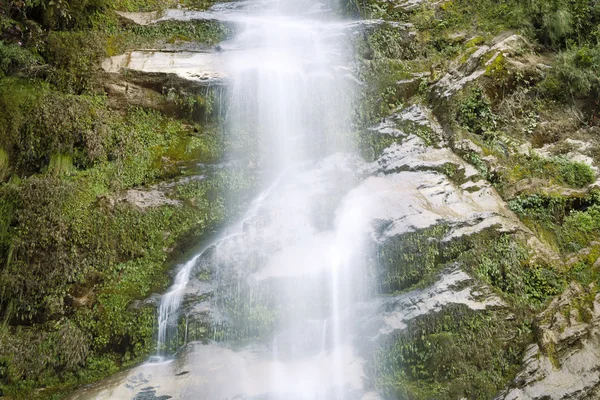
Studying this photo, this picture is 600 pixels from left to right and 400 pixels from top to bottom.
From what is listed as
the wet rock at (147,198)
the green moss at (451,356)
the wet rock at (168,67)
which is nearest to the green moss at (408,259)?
the green moss at (451,356)

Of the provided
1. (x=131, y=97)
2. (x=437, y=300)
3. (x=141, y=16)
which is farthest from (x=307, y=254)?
(x=141, y=16)

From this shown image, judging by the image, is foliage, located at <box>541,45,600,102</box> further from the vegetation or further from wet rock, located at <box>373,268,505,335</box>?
the vegetation

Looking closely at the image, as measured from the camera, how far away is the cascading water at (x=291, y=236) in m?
6.21

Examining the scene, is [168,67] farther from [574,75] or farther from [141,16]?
[574,75]

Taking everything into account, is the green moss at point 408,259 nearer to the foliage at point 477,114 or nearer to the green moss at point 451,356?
the green moss at point 451,356

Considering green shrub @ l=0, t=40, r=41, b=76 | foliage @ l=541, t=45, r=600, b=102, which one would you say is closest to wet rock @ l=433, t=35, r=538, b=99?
foliage @ l=541, t=45, r=600, b=102

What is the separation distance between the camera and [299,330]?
6.52 meters

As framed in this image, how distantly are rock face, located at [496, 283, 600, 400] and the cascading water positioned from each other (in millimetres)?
2339

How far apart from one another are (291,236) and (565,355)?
4.40m

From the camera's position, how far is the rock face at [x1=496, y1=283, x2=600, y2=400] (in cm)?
524

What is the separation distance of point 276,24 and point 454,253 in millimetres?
8018

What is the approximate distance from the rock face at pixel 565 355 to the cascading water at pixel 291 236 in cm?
234

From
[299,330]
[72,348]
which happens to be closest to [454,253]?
[299,330]

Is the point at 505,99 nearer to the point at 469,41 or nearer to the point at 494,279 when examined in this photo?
the point at 469,41
